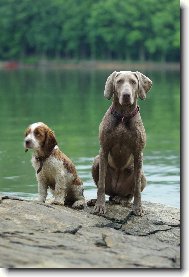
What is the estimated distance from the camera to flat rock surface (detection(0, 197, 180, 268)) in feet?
17.0

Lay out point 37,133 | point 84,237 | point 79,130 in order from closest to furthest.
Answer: point 84,237 → point 37,133 → point 79,130

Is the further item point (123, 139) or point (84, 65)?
point (84, 65)

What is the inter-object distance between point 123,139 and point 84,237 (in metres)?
1.18

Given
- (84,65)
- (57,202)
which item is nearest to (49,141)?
(57,202)

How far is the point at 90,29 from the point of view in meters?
67.6

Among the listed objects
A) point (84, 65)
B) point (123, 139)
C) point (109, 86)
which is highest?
point (109, 86)

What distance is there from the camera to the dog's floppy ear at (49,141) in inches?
266

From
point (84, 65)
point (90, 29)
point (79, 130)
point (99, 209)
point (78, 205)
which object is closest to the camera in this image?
point (99, 209)

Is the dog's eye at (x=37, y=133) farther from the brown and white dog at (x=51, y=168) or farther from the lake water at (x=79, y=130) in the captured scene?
the lake water at (x=79, y=130)

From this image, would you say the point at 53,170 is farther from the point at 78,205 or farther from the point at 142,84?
the point at 142,84

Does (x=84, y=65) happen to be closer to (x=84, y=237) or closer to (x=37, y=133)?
(x=37, y=133)

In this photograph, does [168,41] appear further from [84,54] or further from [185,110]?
[185,110]

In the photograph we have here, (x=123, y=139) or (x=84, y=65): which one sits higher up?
(x=123, y=139)

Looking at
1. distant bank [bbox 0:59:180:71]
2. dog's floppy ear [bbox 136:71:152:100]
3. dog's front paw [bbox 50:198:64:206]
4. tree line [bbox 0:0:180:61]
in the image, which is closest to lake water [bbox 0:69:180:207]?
dog's front paw [bbox 50:198:64:206]
